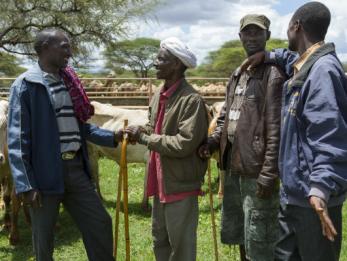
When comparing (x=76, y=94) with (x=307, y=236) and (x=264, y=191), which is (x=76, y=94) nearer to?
(x=264, y=191)

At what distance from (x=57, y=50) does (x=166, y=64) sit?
797 millimetres

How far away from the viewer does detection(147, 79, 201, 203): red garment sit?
152 inches

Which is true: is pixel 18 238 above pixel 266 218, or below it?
below

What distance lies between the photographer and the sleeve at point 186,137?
3703mm

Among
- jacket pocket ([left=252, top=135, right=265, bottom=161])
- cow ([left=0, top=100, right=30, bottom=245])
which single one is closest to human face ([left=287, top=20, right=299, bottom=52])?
jacket pocket ([left=252, top=135, right=265, bottom=161])

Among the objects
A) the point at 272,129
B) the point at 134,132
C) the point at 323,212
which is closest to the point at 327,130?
the point at 323,212

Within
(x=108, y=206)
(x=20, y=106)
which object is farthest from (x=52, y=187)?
(x=108, y=206)

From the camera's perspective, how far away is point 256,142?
3590mm

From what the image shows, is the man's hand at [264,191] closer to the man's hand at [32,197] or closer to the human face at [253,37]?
the human face at [253,37]

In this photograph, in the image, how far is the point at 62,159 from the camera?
3.82 metres

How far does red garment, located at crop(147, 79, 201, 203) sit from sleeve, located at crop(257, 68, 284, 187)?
0.66 m

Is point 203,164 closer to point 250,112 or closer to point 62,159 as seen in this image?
point 250,112

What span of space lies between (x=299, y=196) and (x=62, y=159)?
1.76 meters

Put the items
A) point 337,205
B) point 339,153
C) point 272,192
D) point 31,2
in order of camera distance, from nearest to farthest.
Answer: point 339,153
point 337,205
point 272,192
point 31,2
